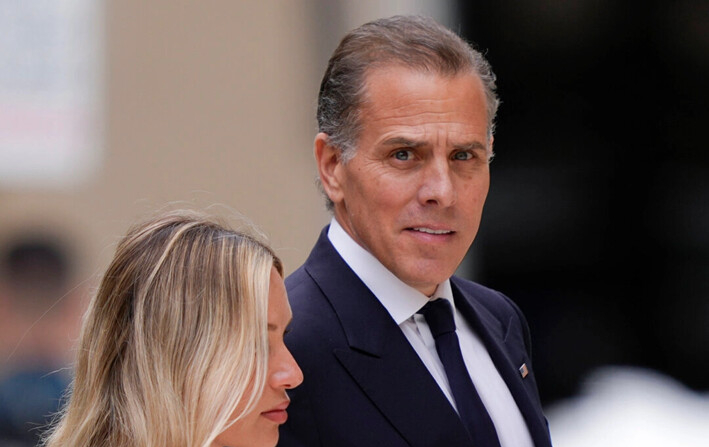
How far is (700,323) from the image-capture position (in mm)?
5160

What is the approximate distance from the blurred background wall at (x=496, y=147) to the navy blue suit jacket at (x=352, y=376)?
2.68 meters

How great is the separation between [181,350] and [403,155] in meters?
0.66

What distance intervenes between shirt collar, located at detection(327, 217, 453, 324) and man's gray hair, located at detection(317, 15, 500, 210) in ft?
0.70

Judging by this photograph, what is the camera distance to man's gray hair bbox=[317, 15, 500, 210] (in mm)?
2338

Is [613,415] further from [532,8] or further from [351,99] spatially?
[351,99]

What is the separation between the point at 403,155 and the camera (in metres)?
2.31

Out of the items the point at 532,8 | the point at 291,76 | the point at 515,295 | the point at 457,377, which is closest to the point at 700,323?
the point at 515,295

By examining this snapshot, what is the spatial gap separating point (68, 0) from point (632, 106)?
2668 millimetres

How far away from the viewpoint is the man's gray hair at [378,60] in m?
2.34

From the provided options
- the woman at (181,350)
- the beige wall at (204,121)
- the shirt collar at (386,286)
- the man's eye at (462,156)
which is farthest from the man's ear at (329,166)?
the beige wall at (204,121)

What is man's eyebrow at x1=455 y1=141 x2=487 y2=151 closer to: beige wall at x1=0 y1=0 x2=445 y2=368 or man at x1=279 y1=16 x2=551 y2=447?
man at x1=279 y1=16 x2=551 y2=447

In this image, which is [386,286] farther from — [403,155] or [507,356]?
[507,356]

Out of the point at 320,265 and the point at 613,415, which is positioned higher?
the point at 320,265

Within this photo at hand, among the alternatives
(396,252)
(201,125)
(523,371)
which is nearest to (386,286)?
(396,252)
